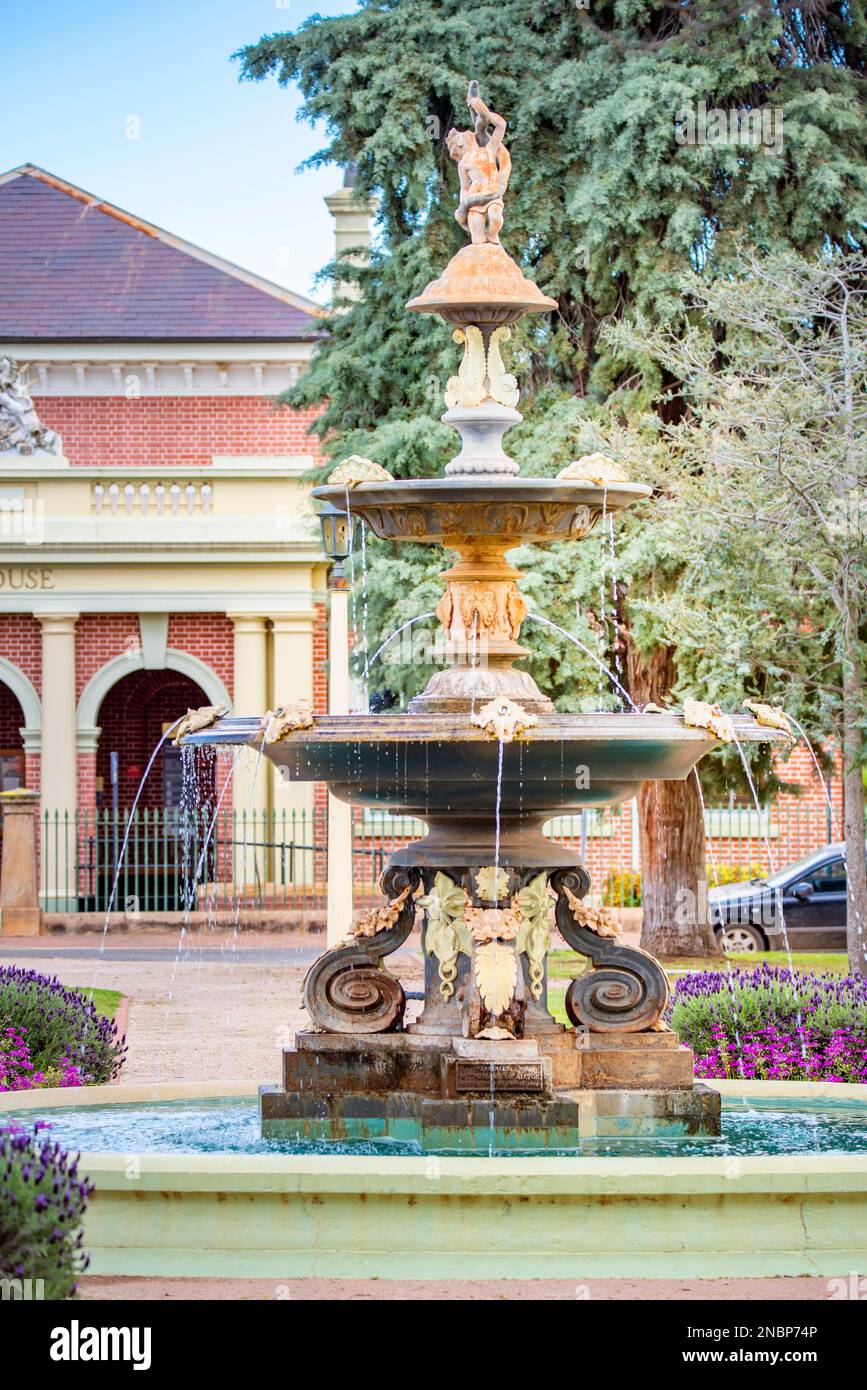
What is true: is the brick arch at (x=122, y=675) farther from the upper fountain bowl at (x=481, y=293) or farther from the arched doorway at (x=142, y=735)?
the upper fountain bowl at (x=481, y=293)

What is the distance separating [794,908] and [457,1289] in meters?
17.5

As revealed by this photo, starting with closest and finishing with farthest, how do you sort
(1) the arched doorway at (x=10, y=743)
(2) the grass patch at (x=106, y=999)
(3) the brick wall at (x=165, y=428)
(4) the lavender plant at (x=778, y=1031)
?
(4) the lavender plant at (x=778, y=1031) < (2) the grass patch at (x=106, y=999) < (3) the brick wall at (x=165, y=428) < (1) the arched doorway at (x=10, y=743)

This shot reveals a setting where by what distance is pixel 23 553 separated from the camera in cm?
2686

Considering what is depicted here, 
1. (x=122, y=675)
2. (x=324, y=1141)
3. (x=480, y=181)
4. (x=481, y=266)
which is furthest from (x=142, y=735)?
(x=324, y=1141)

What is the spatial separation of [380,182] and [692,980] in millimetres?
10474

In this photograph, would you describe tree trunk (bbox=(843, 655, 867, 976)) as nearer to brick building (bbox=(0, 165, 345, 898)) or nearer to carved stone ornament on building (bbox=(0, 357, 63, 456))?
brick building (bbox=(0, 165, 345, 898))

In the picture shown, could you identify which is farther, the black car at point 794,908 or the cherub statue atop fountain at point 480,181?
the black car at point 794,908

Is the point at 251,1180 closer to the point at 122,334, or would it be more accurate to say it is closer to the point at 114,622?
the point at 114,622

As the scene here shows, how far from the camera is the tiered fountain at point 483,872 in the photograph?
8273 mm

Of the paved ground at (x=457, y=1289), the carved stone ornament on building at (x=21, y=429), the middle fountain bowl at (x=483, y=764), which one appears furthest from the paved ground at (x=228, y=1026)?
the carved stone ornament on building at (x=21, y=429)

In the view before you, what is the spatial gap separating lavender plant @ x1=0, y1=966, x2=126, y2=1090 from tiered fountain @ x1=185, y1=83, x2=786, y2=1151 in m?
2.27

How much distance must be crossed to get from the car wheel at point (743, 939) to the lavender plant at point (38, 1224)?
695 inches

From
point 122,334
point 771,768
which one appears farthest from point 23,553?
point 771,768

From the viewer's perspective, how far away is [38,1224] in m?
5.76
